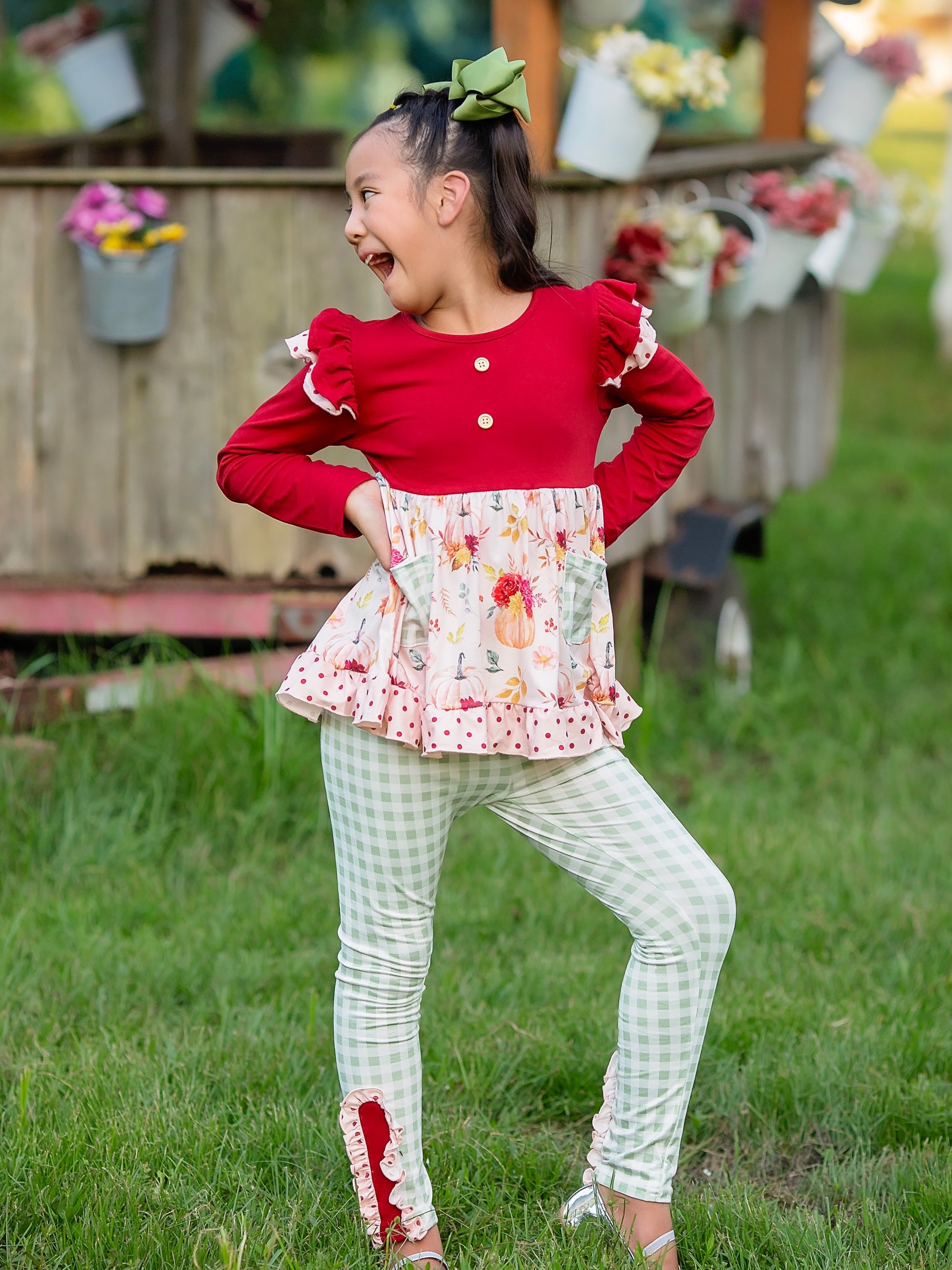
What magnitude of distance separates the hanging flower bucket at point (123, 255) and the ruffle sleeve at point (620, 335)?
2.27 metres

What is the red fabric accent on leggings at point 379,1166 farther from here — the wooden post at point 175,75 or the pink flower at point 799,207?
the wooden post at point 175,75

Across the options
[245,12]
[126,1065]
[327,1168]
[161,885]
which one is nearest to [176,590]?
[161,885]

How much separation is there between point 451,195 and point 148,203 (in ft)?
7.66

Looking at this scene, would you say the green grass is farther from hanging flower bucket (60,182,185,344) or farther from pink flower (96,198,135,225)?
pink flower (96,198,135,225)

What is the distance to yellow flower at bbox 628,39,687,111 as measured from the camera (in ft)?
14.2

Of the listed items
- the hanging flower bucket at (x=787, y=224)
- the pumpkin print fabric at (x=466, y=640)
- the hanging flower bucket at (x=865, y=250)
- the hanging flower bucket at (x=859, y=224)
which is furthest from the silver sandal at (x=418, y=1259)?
the hanging flower bucket at (x=865, y=250)

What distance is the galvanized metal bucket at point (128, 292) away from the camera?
4.15 meters

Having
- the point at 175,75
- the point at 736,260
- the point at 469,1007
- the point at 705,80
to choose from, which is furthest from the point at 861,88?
the point at 469,1007

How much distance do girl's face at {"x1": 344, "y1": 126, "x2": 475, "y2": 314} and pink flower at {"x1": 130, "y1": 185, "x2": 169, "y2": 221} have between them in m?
2.23

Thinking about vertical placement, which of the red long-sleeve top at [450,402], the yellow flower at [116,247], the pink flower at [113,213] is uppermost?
the pink flower at [113,213]

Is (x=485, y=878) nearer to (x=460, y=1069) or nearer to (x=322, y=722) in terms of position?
(x=460, y=1069)

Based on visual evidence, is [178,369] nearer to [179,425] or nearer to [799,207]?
[179,425]

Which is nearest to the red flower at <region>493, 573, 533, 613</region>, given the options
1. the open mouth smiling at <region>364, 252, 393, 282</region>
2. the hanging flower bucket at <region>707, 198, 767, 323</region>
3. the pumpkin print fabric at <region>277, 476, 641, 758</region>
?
the pumpkin print fabric at <region>277, 476, 641, 758</region>

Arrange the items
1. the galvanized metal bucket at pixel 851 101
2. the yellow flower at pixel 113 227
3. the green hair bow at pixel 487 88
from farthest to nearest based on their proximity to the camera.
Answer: the galvanized metal bucket at pixel 851 101, the yellow flower at pixel 113 227, the green hair bow at pixel 487 88
